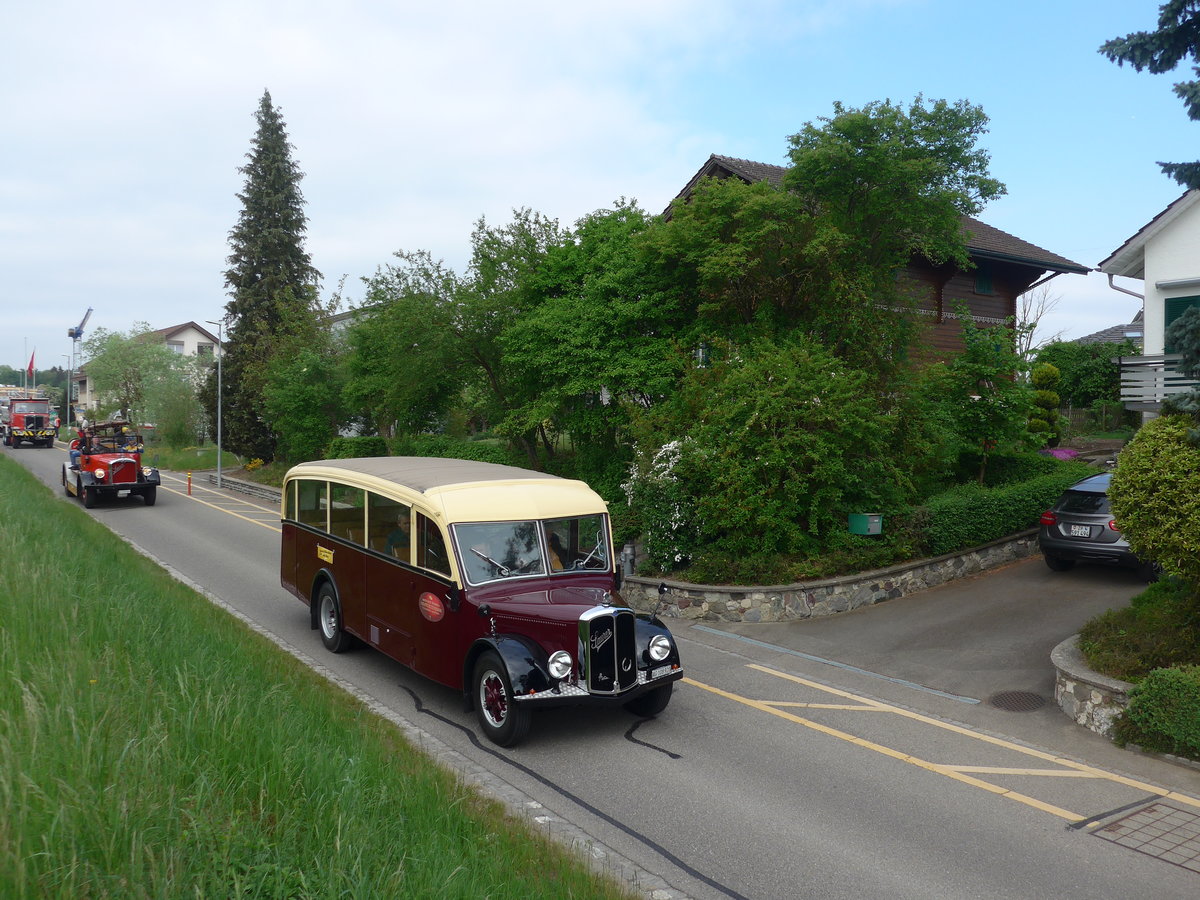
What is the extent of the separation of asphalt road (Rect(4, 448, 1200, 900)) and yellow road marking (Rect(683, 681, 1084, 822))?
0.08 ft

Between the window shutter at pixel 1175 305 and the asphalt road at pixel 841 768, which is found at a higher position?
the window shutter at pixel 1175 305

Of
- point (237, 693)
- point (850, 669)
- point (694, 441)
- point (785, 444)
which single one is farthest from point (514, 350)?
point (237, 693)

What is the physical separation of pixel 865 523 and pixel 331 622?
334 inches

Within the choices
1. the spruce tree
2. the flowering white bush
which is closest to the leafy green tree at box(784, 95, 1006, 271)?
the flowering white bush

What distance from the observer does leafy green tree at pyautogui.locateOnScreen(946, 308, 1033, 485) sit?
56.7 ft

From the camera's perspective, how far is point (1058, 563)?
601 inches

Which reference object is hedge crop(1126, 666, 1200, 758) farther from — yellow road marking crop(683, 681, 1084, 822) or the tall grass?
the tall grass

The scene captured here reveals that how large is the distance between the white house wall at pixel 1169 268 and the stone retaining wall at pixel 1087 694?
12.2m

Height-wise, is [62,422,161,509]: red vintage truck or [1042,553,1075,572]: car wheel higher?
[62,422,161,509]: red vintage truck

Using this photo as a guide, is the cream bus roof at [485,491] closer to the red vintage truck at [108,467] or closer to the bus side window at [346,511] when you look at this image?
the bus side window at [346,511]

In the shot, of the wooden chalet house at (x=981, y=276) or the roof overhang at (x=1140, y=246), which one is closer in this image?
the roof overhang at (x=1140, y=246)

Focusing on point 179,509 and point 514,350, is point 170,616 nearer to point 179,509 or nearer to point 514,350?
point 514,350

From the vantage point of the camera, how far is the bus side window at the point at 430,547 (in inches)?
354

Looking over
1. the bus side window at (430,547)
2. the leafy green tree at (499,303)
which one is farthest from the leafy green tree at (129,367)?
the bus side window at (430,547)
